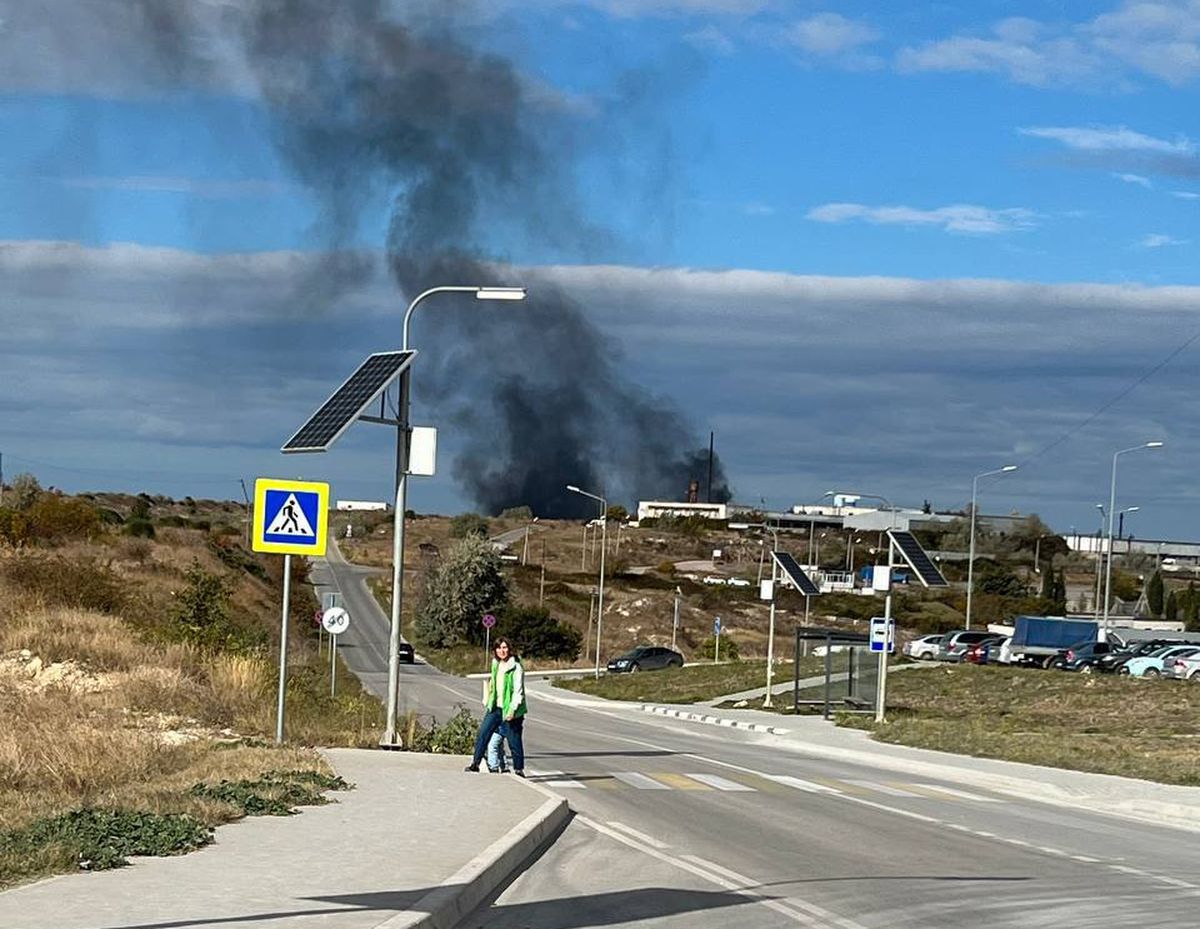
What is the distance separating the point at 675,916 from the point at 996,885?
11.5 ft

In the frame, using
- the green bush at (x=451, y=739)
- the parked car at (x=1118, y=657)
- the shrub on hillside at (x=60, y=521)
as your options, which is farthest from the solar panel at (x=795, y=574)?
the shrub on hillside at (x=60, y=521)

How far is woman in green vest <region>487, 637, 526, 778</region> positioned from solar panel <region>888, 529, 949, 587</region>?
19899 mm

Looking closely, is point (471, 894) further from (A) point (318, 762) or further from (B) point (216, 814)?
(A) point (318, 762)

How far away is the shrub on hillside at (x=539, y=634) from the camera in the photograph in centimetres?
9462

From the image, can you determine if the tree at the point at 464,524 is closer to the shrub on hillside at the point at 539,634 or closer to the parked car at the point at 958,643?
the shrub on hillside at the point at 539,634

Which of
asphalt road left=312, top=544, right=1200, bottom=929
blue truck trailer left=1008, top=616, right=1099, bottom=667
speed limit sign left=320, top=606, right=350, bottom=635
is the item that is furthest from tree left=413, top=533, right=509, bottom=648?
asphalt road left=312, top=544, right=1200, bottom=929

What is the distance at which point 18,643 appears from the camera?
30484 millimetres

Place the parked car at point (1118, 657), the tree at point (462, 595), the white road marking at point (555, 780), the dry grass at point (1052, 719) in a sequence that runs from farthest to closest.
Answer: the tree at point (462, 595), the parked car at point (1118, 657), the dry grass at point (1052, 719), the white road marking at point (555, 780)

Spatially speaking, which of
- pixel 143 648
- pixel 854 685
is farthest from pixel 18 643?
pixel 854 685

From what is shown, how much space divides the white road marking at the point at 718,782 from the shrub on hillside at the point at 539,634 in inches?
2721

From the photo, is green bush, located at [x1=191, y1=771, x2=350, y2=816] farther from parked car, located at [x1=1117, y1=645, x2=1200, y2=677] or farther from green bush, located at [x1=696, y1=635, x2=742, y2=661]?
green bush, located at [x1=696, y1=635, x2=742, y2=661]

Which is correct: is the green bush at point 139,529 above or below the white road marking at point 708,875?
above

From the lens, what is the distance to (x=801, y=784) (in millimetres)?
24234

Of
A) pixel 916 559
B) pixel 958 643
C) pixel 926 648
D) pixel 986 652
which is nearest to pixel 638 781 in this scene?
pixel 916 559
